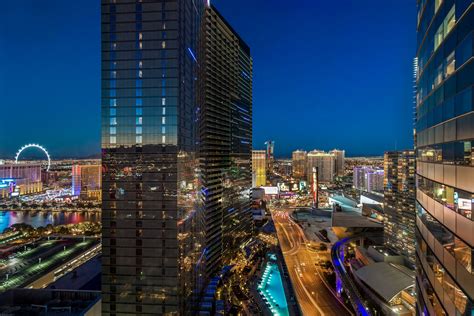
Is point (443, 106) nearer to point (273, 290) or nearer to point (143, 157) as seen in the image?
point (143, 157)

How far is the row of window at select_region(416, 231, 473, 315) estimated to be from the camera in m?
8.10

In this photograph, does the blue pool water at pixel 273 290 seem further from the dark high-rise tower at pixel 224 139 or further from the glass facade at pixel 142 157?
the glass facade at pixel 142 157

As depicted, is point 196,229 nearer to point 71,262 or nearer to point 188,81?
point 188,81

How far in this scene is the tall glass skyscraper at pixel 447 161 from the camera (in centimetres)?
818

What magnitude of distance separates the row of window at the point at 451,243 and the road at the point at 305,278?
37920 millimetres

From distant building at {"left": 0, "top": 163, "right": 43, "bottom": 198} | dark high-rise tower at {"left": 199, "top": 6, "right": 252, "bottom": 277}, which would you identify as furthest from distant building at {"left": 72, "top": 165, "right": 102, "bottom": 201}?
dark high-rise tower at {"left": 199, "top": 6, "right": 252, "bottom": 277}

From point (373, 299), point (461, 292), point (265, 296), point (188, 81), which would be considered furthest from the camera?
point (265, 296)

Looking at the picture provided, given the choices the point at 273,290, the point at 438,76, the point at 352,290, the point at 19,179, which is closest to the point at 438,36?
the point at 438,76

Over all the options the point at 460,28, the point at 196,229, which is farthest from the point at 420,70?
the point at 196,229

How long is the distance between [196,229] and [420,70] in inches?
1397

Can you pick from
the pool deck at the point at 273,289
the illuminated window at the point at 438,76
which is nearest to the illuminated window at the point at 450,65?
the illuminated window at the point at 438,76

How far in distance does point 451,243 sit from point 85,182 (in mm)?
198114

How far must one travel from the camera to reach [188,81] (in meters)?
38.9

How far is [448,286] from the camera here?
943 centimetres
